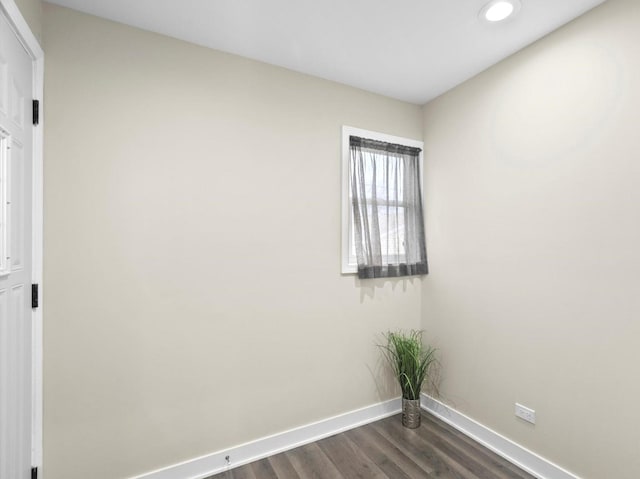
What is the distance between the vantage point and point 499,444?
2016 millimetres

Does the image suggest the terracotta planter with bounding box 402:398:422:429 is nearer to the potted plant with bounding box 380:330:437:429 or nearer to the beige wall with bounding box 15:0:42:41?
the potted plant with bounding box 380:330:437:429

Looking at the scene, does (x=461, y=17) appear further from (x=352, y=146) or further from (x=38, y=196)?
(x=38, y=196)

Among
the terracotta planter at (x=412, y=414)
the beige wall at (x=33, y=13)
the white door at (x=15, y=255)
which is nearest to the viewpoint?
the white door at (x=15, y=255)

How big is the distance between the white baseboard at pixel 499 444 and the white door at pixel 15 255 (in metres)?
2.63

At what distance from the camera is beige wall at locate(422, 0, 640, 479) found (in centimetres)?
150

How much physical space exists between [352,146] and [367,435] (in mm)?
2206

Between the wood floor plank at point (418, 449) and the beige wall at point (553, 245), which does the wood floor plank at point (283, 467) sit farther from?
the beige wall at point (553, 245)

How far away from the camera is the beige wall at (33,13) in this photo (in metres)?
1.33

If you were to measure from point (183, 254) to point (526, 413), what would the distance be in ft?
7.80

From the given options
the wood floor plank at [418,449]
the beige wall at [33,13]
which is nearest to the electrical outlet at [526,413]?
the wood floor plank at [418,449]

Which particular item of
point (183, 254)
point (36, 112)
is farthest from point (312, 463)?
point (36, 112)

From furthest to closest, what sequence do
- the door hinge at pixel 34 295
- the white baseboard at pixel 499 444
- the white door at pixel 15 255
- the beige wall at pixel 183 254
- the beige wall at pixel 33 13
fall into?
1. the white baseboard at pixel 499 444
2. the beige wall at pixel 183 254
3. the door hinge at pixel 34 295
4. the beige wall at pixel 33 13
5. the white door at pixel 15 255

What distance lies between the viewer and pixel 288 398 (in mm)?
2096

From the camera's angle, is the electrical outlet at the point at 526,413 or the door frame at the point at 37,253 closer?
the door frame at the point at 37,253
